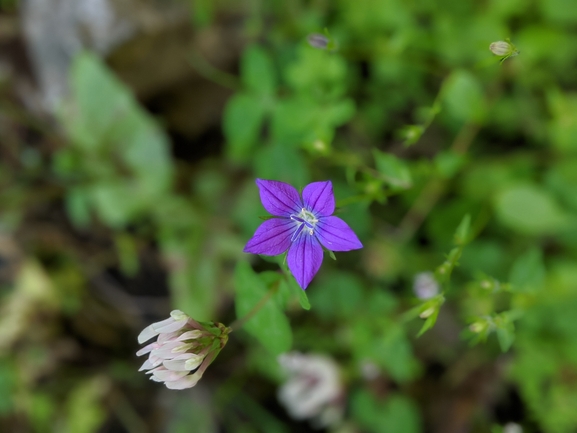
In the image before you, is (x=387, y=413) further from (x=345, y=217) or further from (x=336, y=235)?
(x=336, y=235)

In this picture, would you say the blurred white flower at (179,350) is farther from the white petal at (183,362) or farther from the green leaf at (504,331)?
the green leaf at (504,331)

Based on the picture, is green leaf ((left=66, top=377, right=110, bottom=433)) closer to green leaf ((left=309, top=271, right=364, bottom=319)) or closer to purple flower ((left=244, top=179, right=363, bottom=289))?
green leaf ((left=309, top=271, right=364, bottom=319))

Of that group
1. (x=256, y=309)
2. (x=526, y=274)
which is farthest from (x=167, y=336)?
(x=526, y=274)

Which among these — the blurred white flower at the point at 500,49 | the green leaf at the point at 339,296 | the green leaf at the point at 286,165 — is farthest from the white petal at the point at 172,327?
the green leaf at the point at 339,296

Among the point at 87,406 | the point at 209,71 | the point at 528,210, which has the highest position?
the point at 209,71

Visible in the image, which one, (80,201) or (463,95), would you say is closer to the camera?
(463,95)

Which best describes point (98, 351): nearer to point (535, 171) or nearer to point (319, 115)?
point (319, 115)

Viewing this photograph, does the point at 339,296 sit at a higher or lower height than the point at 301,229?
lower

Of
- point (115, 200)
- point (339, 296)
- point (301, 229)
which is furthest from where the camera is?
point (115, 200)
